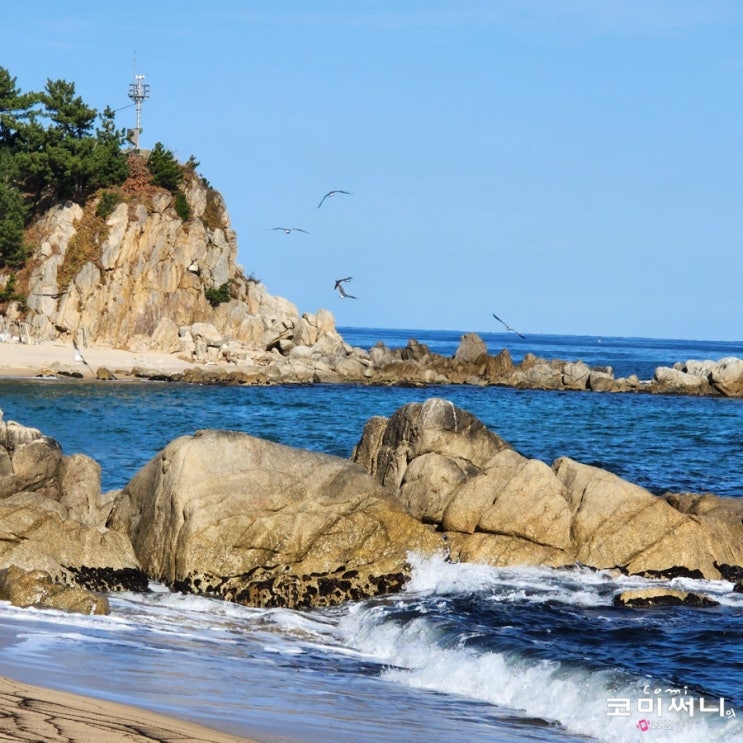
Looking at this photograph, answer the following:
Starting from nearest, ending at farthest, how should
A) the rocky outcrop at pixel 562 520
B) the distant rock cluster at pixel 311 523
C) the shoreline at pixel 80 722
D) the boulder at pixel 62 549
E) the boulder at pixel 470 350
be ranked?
1. the shoreline at pixel 80 722
2. the boulder at pixel 62 549
3. the distant rock cluster at pixel 311 523
4. the rocky outcrop at pixel 562 520
5. the boulder at pixel 470 350

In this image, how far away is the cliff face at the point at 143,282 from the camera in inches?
2751

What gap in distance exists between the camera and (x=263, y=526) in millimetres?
16297

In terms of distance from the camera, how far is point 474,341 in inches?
3098

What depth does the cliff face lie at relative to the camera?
2751 inches

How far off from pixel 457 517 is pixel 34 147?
6482 centimetres

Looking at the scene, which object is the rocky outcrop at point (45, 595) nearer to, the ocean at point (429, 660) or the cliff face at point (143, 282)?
the ocean at point (429, 660)

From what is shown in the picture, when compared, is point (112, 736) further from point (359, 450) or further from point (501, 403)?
point (501, 403)

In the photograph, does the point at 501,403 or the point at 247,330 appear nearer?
the point at 501,403

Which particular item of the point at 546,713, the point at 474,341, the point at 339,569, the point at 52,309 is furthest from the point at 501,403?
the point at 546,713

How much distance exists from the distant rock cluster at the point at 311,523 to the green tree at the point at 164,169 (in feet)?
196

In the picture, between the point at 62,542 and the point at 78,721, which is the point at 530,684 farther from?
the point at 62,542
